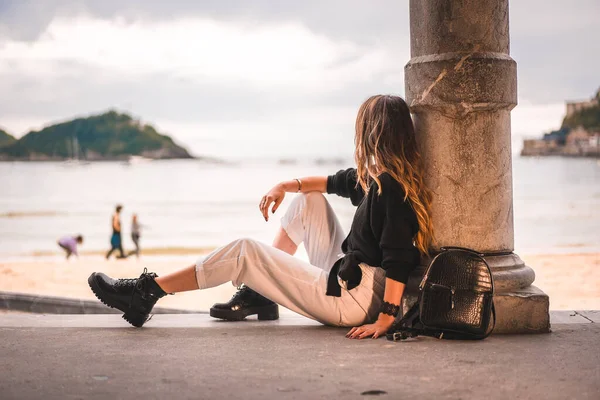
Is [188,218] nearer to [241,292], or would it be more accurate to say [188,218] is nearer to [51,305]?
[51,305]

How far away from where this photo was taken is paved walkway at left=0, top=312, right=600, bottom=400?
2.76 metres

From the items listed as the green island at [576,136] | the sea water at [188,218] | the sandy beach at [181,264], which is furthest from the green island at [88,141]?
the sandy beach at [181,264]

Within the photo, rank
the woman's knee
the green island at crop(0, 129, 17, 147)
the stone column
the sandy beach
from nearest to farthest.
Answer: the stone column, the woman's knee, the sandy beach, the green island at crop(0, 129, 17, 147)

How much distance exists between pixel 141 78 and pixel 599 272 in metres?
125

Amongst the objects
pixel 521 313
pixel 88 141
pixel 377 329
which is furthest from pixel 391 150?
pixel 88 141

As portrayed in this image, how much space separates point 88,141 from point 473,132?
120 meters

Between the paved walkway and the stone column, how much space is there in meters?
0.30

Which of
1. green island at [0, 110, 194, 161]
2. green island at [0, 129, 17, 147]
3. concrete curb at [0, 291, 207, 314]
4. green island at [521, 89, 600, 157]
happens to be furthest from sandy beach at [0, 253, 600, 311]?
green island at [0, 129, 17, 147]

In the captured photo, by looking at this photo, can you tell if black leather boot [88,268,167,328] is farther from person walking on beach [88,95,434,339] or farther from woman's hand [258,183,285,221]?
woman's hand [258,183,285,221]

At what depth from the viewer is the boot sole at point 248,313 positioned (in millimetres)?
4207

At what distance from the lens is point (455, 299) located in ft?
11.8

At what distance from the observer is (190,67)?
130 meters

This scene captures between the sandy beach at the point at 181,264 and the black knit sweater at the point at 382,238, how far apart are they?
632 cm

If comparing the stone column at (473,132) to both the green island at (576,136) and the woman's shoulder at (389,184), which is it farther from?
the green island at (576,136)
